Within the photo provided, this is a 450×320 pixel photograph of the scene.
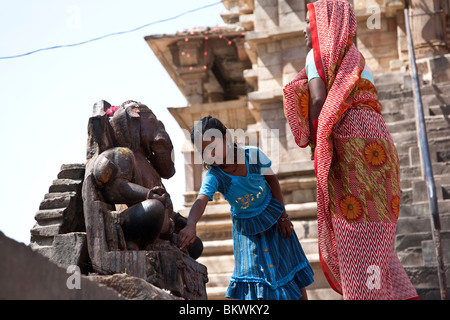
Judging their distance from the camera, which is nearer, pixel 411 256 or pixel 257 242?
pixel 257 242

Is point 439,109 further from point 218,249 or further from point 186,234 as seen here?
point 186,234

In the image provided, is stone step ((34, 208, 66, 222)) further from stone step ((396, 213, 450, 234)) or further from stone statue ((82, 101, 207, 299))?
stone step ((396, 213, 450, 234))

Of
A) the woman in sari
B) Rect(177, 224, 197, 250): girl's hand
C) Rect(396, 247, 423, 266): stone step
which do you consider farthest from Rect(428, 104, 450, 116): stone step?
Rect(177, 224, 197, 250): girl's hand

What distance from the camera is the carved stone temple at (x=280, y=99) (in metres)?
7.56

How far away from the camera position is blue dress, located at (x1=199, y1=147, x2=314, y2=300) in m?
4.86

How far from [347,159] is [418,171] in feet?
12.2

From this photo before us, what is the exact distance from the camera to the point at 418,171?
8.02 m

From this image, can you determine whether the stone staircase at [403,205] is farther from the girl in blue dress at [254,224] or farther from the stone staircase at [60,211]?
the stone staircase at [60,211]

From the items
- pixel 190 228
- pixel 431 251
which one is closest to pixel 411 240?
pixel 431 251

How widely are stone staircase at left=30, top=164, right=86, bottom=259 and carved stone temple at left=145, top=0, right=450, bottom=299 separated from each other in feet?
9.75
